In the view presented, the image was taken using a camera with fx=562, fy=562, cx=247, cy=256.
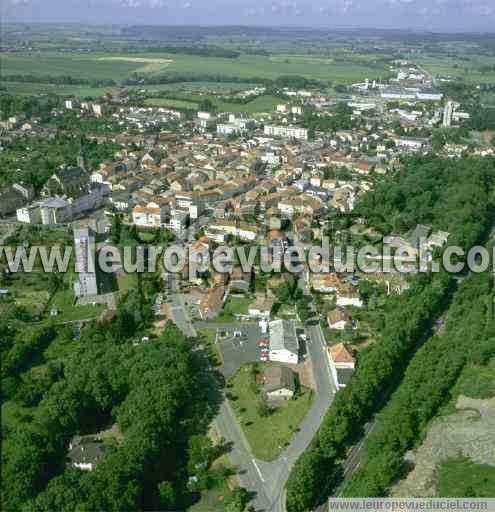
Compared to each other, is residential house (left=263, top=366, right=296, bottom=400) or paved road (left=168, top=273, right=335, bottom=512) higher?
residential house (left=263, top=366, right=296, bottom=400)

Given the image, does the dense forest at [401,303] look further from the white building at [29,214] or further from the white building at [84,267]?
the white building at [29,214]

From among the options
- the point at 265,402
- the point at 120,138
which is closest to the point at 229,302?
the point at 265,402

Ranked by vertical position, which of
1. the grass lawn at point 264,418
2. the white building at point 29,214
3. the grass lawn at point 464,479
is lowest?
the grass lawn at point 464,479

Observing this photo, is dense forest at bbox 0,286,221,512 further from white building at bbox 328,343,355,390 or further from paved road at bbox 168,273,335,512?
white building at bbox 328,343,355,390

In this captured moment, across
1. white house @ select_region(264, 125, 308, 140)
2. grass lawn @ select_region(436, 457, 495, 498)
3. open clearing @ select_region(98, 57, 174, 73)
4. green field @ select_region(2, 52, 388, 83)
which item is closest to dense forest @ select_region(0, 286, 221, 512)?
grass lawn @ select_region(436, 457, 495, 498)

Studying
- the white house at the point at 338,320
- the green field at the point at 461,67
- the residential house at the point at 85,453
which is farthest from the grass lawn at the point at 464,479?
the green field at the point at 461,67

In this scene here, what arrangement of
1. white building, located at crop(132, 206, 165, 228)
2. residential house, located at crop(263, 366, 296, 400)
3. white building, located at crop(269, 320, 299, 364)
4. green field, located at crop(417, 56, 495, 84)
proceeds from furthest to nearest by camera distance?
1. green field, located at crop(417, 56, 495, 84)
2. white building, located at crop(132, 206, 165, 228)
3. white building, located at crop(269, 320, 299, 364)
4. residential house, located at crop(263, 366, 296, 400)

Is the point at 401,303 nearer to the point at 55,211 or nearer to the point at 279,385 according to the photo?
the point at 279,385
